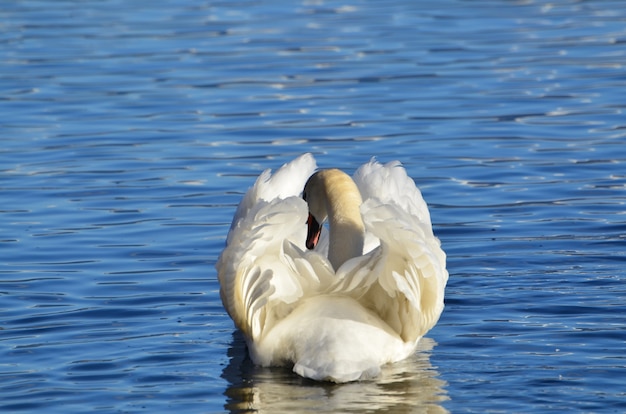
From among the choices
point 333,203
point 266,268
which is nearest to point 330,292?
point 266,268

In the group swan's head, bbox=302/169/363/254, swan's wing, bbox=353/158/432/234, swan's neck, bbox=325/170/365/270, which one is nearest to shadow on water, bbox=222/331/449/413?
swan's neck, bbox=325/170/365/270

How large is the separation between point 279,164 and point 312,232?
4148mm

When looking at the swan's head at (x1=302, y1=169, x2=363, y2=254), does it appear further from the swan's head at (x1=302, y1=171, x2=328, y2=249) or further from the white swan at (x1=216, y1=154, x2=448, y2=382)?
the white swan at (x1=216, y1=154, x2=448, y2=382)

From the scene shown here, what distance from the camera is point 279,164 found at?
13164 mm

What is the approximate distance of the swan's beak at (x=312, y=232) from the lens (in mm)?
9016

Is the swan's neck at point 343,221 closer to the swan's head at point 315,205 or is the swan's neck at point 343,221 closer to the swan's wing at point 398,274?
the swan's head at point 315,205

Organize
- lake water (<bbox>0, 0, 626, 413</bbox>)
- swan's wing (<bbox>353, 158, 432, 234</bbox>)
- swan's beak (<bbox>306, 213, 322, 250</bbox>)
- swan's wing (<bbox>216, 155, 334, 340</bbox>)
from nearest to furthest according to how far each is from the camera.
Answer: lake water (<bbox>0, 0, 626, 413</bbox>) < swan's wing (<bbox>216, 155, 334, 340</bbox>) < swan's wing (<bbox>353, 158, 432, 234</bbox>) < swan's beak (<bbox>306, 213, 322, 250</bbox>)

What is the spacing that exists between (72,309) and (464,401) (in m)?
3.06

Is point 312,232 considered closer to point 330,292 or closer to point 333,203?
point 333,203

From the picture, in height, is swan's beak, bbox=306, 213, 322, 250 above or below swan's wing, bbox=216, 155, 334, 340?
below

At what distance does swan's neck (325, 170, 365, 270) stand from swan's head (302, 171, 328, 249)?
0.40 feet

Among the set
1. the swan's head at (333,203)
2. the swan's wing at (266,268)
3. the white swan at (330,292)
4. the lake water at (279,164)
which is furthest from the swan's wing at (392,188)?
the swan's wing at (266,268)

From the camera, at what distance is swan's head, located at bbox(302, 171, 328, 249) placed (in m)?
8.73

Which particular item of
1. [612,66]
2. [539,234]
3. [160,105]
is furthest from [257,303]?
[612,66]
